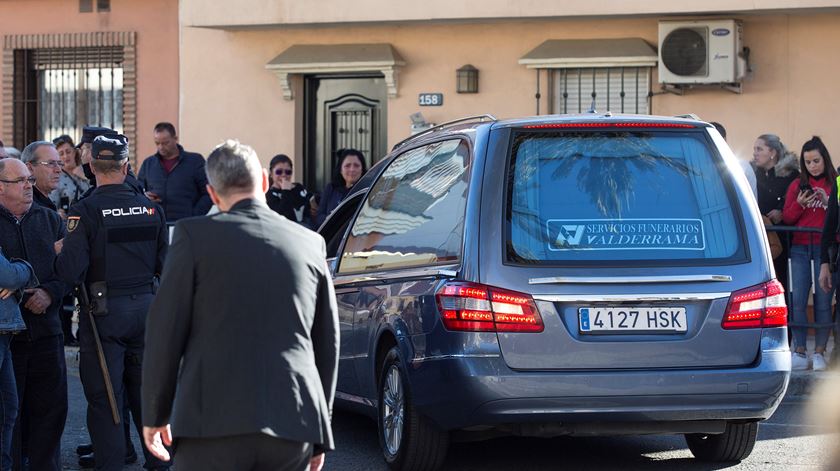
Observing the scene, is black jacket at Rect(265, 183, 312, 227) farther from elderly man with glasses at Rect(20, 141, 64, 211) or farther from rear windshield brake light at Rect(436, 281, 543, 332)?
rear windshield brake light at Rect(436, 281, 543, 332)

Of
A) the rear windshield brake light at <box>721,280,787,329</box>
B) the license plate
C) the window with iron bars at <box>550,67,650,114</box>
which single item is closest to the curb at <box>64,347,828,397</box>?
the rear windshield brake light at <box>721,280,787,329</box>

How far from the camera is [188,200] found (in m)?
14.2

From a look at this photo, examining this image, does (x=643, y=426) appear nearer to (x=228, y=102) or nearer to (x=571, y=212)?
(x=571, y=212)

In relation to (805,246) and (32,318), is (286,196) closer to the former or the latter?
(805,246)

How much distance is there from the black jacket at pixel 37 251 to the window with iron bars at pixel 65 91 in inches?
421

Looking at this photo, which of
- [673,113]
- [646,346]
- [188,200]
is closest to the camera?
[646,346]

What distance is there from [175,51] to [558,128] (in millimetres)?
10980

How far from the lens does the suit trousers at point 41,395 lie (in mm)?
7273

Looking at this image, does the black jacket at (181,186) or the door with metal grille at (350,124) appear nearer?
the black jacket at (181,186)

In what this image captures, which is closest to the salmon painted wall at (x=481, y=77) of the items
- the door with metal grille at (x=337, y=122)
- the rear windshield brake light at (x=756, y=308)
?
the door with metal grille at (x=337, y=122)

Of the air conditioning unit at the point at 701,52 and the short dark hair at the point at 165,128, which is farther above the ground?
the air conditioning unit at the point at 701,52

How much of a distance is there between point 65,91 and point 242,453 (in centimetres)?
1464

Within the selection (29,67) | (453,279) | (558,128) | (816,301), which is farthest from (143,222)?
(29,67)

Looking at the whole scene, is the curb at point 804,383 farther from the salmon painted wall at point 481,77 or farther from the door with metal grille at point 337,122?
the door with metal grille at point 337,122
